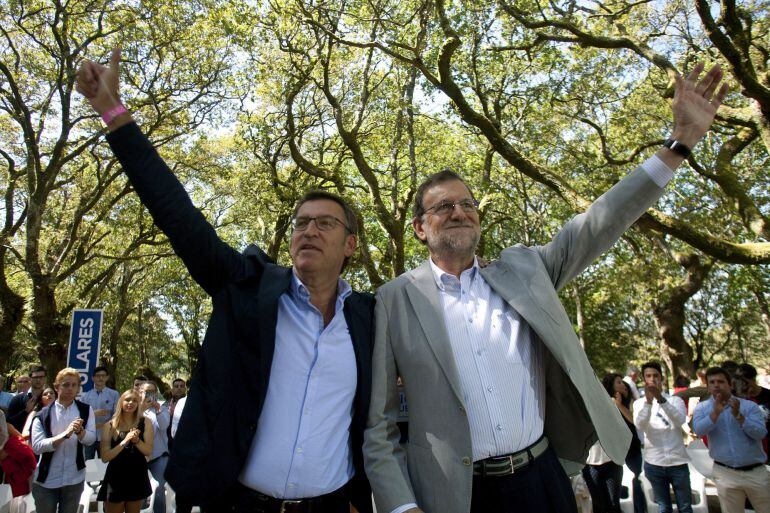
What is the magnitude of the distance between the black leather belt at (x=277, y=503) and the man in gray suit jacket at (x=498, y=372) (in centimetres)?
22

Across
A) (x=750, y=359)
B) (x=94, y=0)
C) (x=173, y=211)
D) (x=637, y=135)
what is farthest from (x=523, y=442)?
(x=750, y=359)

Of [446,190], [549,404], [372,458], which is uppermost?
[446,190]

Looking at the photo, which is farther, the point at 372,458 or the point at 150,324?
the point at 150,324

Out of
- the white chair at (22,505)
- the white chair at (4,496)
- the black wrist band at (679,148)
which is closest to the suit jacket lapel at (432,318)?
the black wrist band at (679,148)

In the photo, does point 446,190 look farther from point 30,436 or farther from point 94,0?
point 94,0

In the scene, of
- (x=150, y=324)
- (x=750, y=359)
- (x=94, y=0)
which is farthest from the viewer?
(x=750, y=359)

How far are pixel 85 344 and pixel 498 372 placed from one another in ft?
29.7

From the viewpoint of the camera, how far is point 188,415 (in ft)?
6.95

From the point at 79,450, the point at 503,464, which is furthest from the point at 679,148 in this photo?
the point at 79,450

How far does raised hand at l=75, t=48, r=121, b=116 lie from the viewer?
2119 millimetres

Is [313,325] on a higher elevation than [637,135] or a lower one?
lower

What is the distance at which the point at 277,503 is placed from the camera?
2.15 metres

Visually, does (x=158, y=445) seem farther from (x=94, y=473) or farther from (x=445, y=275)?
(x=445, y=275)

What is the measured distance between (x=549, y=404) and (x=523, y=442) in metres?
0.27
